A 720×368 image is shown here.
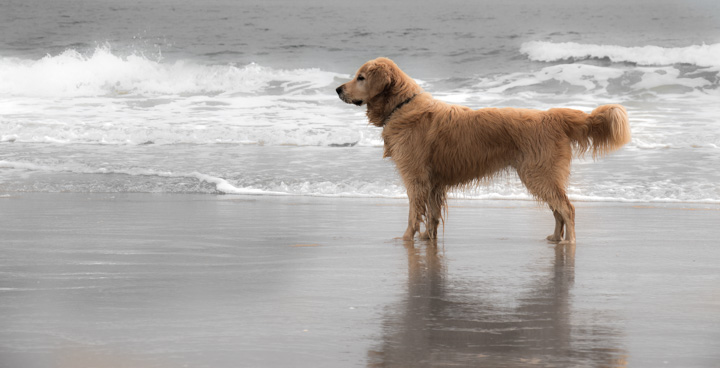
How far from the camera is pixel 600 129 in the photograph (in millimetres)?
6824

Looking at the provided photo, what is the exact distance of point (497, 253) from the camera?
20.0 ft

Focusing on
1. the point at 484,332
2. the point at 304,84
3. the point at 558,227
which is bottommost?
the point at 558,227

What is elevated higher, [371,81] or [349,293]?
[371,81]

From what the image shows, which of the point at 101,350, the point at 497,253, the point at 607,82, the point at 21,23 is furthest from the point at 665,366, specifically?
the point at 21,23

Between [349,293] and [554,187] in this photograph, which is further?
[554,187]

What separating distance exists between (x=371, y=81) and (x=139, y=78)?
22105 mm

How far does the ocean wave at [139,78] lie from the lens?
85.7 ft

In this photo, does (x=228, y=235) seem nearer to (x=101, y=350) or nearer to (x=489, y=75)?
(x=101, y=350)

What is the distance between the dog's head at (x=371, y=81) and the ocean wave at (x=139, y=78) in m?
18.1

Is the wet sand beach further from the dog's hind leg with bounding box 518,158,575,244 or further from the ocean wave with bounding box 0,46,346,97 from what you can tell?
the ocean wave with bounding box 0,46,346,97

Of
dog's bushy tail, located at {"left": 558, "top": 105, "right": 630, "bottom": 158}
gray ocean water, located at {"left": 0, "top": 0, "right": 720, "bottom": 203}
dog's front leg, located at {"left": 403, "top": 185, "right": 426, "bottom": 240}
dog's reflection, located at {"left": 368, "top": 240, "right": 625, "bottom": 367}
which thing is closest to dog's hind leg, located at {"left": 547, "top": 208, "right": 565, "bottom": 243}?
dog's bushy tail, located at {"left": 558, "top": 105, "right": 630, "bottom": 158}

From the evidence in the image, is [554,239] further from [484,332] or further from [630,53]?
[630,53]

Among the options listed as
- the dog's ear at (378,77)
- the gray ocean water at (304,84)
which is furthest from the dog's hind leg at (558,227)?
the gray ocean water at (304,84)

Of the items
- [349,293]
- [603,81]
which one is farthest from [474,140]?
[603,81]
